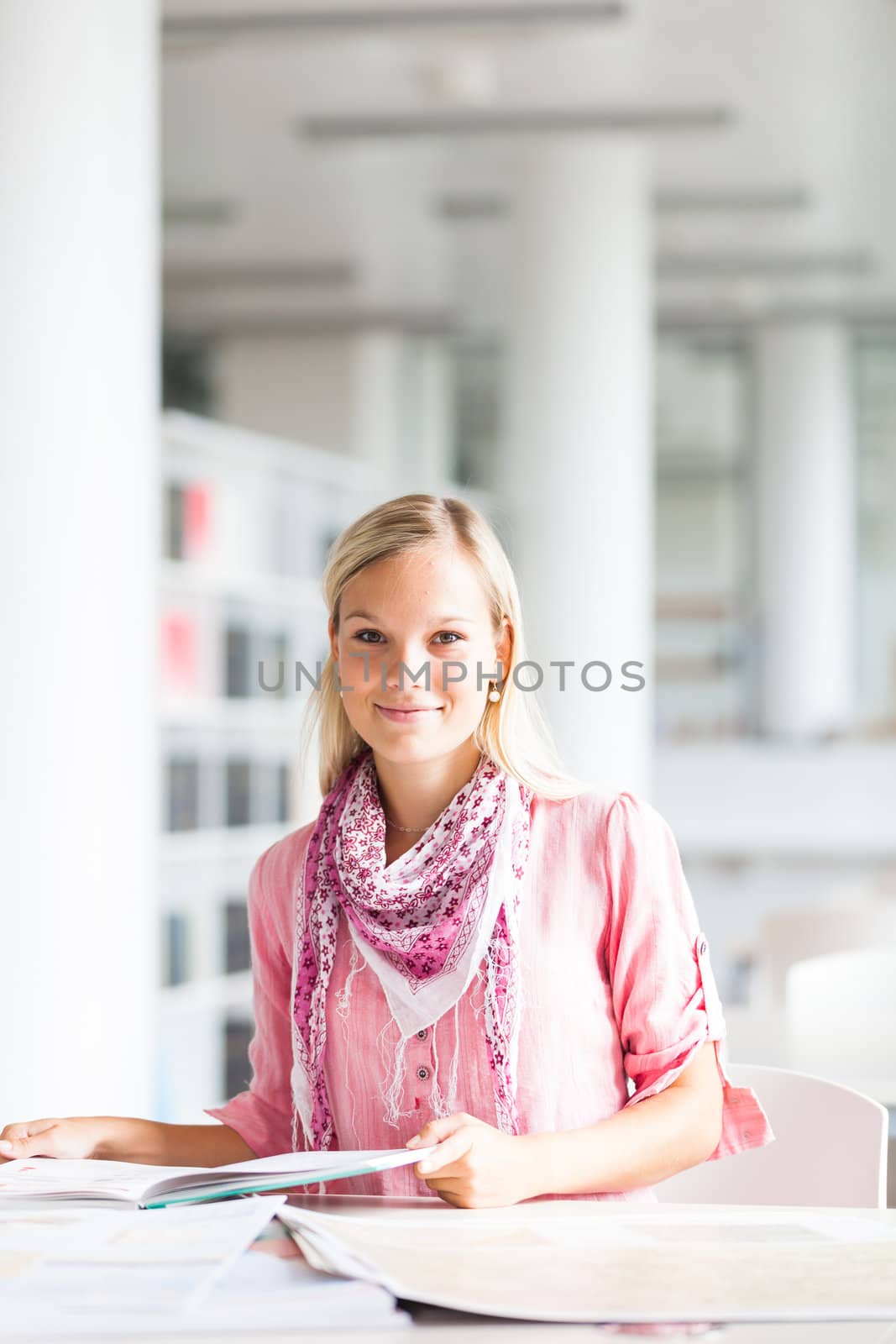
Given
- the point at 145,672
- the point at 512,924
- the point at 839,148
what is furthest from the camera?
the point at 839,148

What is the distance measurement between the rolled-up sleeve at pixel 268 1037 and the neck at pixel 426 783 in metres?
0.14

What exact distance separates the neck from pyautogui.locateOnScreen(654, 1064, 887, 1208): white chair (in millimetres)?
411

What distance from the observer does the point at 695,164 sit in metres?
6.32

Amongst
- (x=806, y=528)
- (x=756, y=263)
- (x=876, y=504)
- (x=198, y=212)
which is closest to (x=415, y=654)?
(x=198, y=212)

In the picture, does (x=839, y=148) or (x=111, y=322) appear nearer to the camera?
(x=111, y=322)

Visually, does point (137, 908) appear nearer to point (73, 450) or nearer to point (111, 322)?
point (73, 450)

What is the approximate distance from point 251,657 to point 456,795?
10.9ft

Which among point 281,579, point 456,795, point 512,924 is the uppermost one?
point 281,579

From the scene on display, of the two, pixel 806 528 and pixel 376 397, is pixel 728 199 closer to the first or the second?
pixel 376 397

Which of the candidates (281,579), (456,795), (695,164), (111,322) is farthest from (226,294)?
(456,795)

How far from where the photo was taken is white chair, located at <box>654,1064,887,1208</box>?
1.44 metres

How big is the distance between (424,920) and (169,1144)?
0.30m

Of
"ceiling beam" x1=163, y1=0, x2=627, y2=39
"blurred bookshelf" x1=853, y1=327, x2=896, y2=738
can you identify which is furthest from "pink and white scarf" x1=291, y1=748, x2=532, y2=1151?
"blurred bookshelf" x1=853, y1=327, x2=896, y2=738

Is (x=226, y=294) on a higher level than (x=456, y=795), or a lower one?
higher
